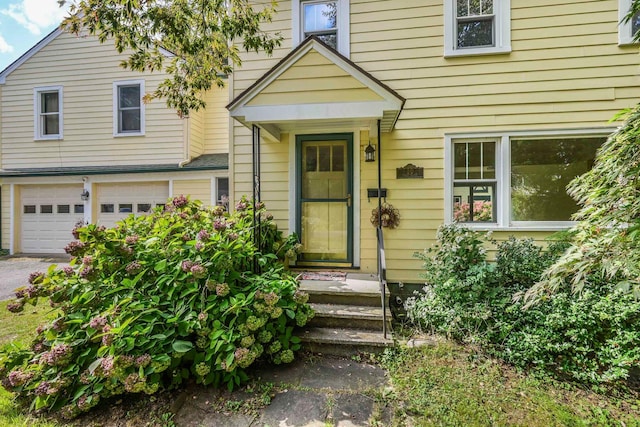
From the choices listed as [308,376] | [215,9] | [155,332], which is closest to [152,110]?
[215,9]

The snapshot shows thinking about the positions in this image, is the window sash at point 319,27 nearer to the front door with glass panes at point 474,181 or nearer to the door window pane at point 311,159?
the door window pane at point 311,159

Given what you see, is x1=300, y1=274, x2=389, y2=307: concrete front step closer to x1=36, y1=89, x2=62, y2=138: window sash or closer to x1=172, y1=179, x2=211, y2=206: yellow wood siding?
x1=172, y1=179, x2=211, y2=206: yellow wood siding

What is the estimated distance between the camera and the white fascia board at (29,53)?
8.63 m

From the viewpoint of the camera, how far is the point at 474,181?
449 centimetres

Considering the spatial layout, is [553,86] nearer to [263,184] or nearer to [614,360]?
[614,360]

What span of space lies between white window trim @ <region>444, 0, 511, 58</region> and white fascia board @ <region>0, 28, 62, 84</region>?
34.9 feet

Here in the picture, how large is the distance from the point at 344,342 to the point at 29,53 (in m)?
12.2

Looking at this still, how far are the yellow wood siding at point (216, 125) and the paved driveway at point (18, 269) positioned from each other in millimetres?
4985

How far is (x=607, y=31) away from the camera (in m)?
4.16

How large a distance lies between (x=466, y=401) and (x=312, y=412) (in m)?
1.28

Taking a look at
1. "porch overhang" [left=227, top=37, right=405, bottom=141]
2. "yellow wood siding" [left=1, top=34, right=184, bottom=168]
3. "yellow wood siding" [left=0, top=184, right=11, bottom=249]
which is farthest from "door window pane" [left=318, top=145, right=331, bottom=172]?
"yellow wood siding" [left=0, top=184, right=11, bottom=249]

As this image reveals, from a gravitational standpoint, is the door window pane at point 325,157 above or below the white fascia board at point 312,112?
below

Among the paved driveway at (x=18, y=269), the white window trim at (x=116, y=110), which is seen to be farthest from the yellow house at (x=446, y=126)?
the paved driveway at (x=18, y=269)

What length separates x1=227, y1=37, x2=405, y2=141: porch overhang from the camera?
347cm
